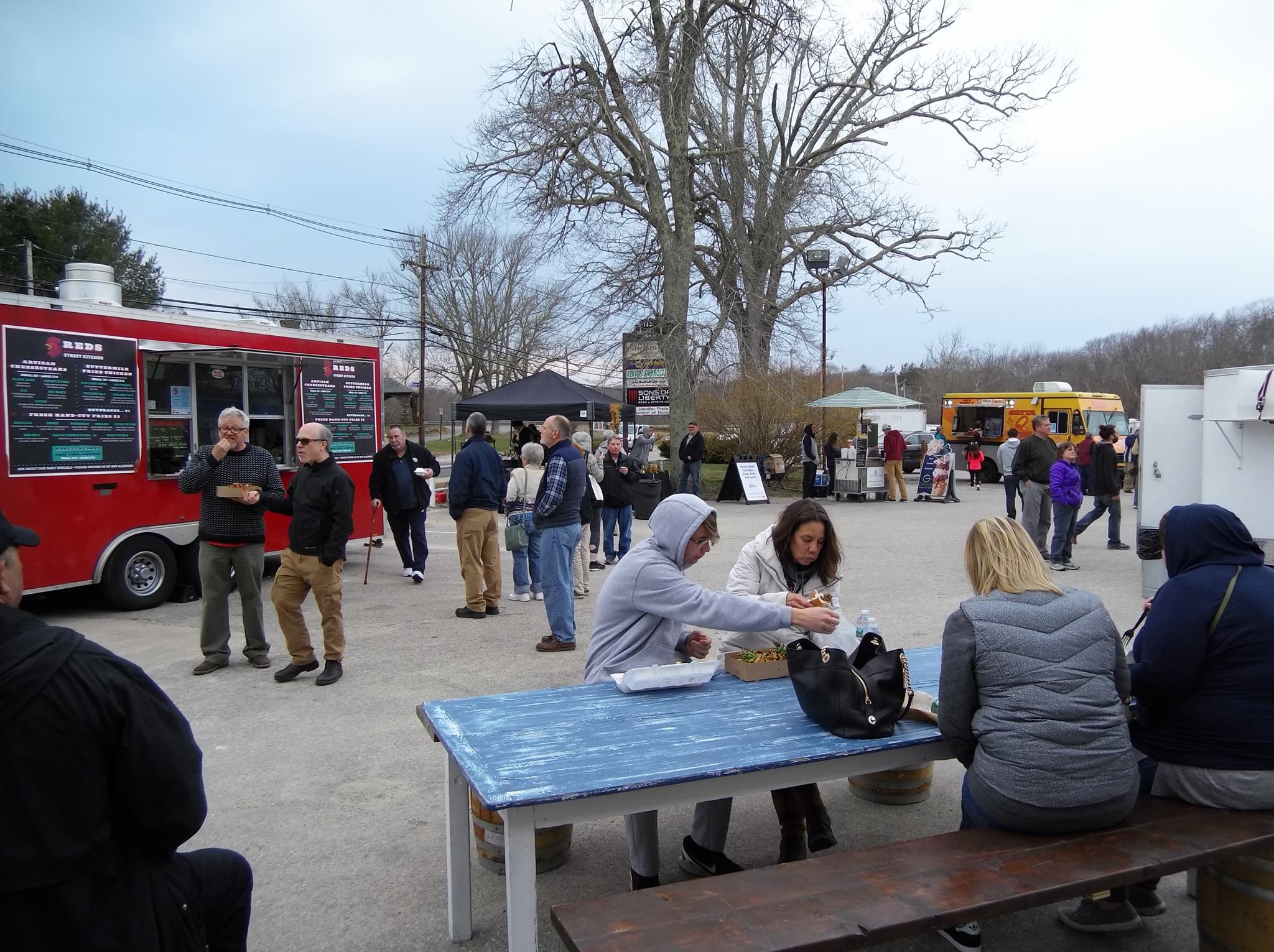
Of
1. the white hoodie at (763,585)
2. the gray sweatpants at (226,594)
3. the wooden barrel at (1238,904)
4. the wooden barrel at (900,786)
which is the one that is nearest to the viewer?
the wooden barrel at (1238,904)

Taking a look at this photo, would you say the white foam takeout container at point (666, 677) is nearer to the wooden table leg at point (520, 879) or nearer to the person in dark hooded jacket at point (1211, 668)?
the wooden table leg at point (520, 879)

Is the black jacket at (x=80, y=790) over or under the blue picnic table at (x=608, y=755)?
over

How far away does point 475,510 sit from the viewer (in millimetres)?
8539

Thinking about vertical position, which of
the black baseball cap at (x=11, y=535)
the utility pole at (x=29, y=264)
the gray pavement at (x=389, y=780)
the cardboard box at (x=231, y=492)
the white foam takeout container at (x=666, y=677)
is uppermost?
the utility pole at (x=29, y=264)

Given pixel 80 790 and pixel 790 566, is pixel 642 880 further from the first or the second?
pixel 80 790

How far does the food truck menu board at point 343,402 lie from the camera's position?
1046 centimetres

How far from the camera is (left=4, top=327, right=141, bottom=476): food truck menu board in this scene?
7754mm

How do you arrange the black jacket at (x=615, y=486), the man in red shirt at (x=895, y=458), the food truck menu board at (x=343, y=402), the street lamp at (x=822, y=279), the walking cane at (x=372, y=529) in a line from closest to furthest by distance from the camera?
the food truck menu board at (x=343, y=402) → the walking cane at (x=372, y=529) → the black jacket at (x=615, y=486) → the man in red shirt at (x=895, y=458) → the street lamp at (x=822, y=279)

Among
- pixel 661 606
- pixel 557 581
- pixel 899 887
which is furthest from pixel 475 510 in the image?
pixel 899 887

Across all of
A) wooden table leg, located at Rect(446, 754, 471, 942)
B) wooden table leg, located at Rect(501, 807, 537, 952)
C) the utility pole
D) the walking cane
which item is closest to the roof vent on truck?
the walking cane

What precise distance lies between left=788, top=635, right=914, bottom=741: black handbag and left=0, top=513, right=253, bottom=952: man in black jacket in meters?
1.96

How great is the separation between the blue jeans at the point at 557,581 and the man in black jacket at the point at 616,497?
3.64 metres

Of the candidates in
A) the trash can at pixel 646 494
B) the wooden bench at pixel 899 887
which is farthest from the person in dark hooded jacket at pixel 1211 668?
the trash can at pixel 646 494

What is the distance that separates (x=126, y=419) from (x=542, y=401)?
11.0 meters
